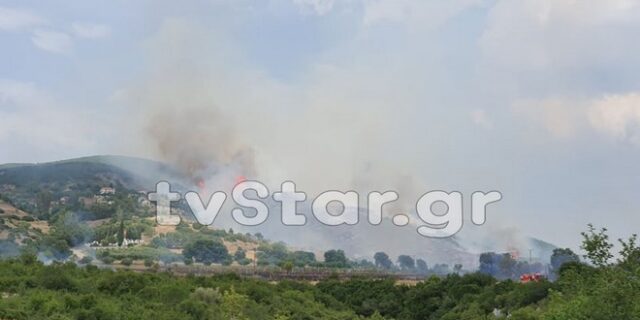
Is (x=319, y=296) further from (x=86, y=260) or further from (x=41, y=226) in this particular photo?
(x=41, y=226)

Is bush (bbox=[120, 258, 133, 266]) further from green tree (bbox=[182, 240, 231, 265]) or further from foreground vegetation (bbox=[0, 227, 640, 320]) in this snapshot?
foreground vegetation (bbox=[0, 227, 640, 320])

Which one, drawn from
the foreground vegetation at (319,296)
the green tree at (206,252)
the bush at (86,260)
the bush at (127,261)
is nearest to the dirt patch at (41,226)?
the green tree at (206,252)

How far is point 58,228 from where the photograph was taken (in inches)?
7141

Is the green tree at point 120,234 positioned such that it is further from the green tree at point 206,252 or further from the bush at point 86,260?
the bush at point 86,260

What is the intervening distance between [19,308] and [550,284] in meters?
52.1

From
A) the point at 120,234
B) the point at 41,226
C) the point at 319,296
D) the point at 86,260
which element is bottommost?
the point at 319,296

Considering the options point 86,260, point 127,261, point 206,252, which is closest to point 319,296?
point 127,261

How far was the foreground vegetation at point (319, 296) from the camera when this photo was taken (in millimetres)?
28641

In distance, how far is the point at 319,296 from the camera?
3656 inches

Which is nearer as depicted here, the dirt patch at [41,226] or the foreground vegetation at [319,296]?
the foreground vegetation at [319,296]

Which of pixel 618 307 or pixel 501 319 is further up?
pixel 618 307

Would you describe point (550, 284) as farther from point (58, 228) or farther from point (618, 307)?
point (58, 228)

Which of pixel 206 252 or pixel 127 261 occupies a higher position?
pixel 206 252

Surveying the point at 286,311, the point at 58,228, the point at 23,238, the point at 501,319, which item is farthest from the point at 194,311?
the point at 58,228
